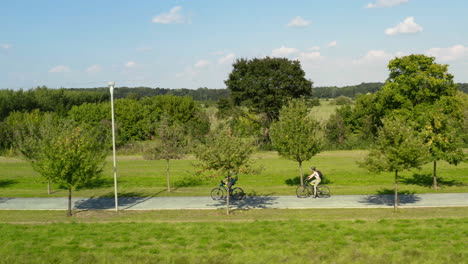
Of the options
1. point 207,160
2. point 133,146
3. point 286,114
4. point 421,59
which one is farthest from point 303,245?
point 133,146

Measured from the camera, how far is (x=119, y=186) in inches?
1212

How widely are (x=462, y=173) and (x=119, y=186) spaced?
941 inches

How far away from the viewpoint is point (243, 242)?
15648mm

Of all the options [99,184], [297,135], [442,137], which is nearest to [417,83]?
[442,137]

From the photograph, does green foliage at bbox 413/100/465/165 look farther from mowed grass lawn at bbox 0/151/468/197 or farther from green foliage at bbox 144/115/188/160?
green foliage at bbox 144/115/188/160

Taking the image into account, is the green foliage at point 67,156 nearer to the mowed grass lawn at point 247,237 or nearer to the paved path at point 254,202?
the mowed grass lawn at point 247,237

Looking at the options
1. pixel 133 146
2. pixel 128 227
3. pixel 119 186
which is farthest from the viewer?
pixel 133 146

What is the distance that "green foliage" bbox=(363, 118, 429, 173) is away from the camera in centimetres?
1978

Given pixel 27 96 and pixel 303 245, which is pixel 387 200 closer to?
pixel 303 245

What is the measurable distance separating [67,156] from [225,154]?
22.9ft

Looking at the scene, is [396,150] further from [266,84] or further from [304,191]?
[266,84]

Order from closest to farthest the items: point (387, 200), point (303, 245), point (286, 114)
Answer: point (303, 245) → point (387, 200) → point (286, 114)

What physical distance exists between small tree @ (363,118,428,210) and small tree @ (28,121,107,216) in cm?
1283

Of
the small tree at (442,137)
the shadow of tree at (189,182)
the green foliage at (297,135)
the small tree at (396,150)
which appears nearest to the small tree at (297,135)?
the green foliage at (297,135)
